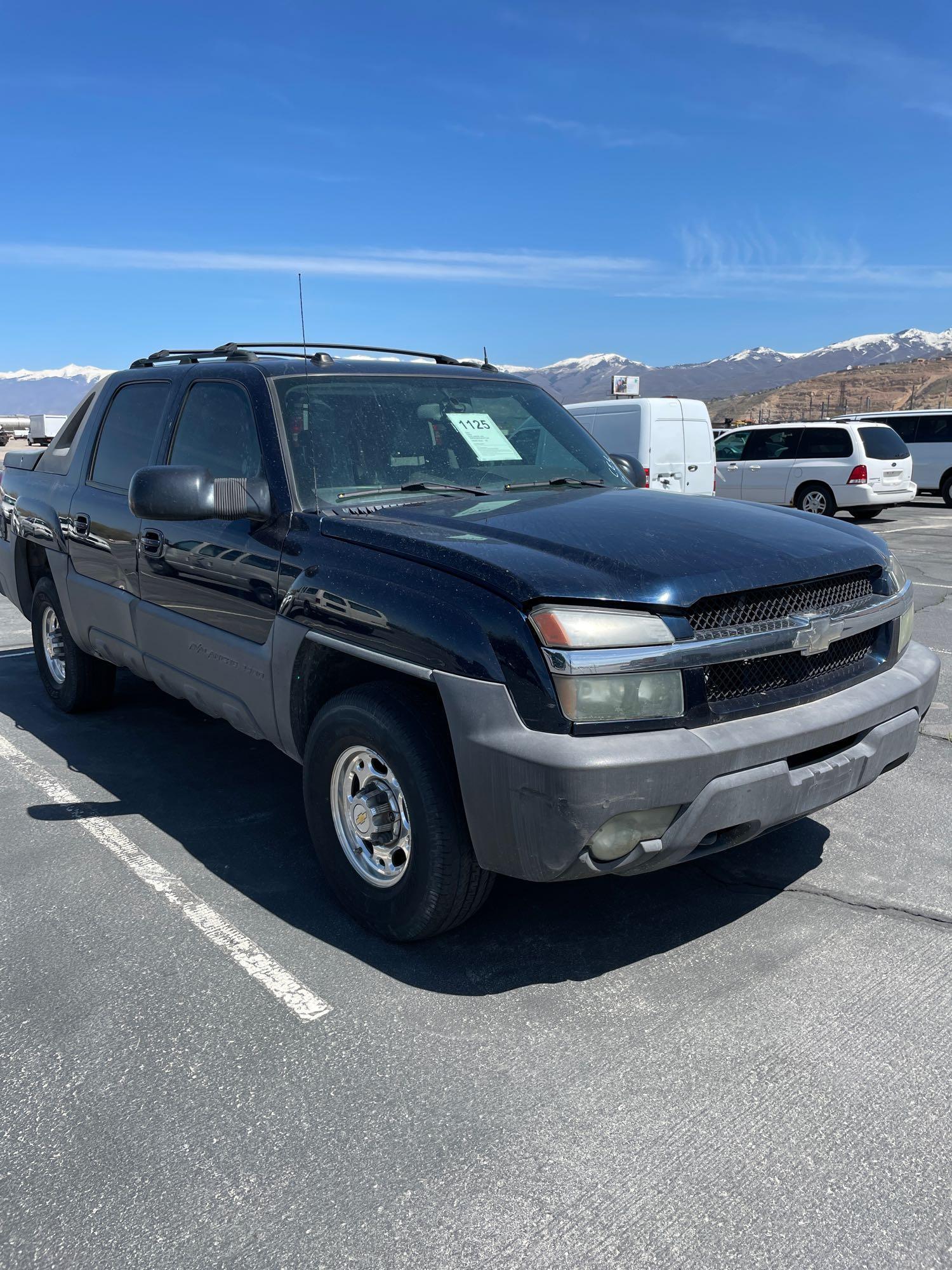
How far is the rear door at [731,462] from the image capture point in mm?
19734

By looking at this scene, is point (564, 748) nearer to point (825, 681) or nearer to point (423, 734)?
point (423, 734)

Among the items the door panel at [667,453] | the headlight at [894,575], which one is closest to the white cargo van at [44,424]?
the door panel at [667,453]

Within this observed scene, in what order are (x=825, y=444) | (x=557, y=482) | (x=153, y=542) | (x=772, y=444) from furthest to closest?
(x=772, y=444)
(x=825, y=444)
(x=153, y=542)
(x=557, y=482)

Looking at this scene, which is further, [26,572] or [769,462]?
[769,462]

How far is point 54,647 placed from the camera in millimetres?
6090

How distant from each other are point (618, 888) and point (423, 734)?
45.6 inches

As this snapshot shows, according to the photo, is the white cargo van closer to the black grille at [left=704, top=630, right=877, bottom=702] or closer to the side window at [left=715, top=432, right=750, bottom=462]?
the side window at [left=715, top=432, right=750, bottom=462]

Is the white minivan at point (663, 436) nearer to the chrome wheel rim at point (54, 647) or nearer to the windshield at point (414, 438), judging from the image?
the chrome wheel rim at point (54, 647)

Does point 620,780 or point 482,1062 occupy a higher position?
point 620,780

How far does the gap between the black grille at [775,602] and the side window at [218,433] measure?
1808mm

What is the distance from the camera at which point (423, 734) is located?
3041 mm

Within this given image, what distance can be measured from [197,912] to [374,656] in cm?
120

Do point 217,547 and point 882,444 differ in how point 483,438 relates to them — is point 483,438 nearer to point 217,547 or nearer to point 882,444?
point 217,547

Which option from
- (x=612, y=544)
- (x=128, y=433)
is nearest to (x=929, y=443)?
(x=128, y=433)
